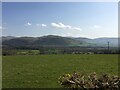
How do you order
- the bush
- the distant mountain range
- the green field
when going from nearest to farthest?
the bush
the green field
the distant mountain range

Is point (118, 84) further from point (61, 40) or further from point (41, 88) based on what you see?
point (61, 40)

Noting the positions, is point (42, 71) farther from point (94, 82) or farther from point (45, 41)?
point (45, 41)

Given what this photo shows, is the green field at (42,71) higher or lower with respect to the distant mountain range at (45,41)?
lower

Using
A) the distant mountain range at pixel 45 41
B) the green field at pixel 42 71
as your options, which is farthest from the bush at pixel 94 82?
the distant mountain range at pixel 45 41

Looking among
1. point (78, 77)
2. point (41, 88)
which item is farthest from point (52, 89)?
point (78, 77)

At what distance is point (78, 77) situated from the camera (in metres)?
6.37

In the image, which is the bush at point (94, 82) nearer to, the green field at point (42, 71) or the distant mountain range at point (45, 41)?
the green field at point (42, 71)

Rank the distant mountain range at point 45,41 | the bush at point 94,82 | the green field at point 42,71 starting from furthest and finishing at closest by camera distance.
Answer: the distant mountain range at point 45,41
the green field at point 42,71
the bush at point 94,82

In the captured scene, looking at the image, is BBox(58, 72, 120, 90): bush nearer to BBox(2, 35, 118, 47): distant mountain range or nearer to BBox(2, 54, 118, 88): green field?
BBox(2, 54, 118, 88): green field

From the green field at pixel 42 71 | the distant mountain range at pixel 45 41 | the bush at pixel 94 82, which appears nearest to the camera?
the bush at pixel 94 82

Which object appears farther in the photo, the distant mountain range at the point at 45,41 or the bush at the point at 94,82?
the distant mountain range at the point at 45,41

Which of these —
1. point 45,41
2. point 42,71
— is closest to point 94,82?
point 42,71

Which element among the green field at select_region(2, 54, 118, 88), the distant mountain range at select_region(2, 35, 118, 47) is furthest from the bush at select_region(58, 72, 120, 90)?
the distant mountain range at select_region(2, 35, 118, 47)

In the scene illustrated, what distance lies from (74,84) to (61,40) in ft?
439
